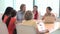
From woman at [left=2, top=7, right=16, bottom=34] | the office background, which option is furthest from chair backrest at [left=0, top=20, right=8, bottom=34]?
the office background

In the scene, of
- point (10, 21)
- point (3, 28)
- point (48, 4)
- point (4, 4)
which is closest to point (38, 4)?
point (48, 4)

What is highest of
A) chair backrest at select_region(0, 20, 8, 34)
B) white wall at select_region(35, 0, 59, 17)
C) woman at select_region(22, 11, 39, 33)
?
white wall at select_region(35, 0, 59, 17)

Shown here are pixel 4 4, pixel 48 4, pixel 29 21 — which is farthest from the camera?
pixel 4 4

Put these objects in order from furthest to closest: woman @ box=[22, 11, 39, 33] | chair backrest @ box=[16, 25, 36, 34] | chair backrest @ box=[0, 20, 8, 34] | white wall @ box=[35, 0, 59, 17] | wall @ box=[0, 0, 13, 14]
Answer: wall @ box=[0, 0, 13, 14] → white wall @ box=[35, 0, 59, 17] → chair backrest @ box=[0, 20, 8, 34] → woman @ box=[22, 11, 39, 33] → chair backrest @ box=[16, 25, 36, 34]

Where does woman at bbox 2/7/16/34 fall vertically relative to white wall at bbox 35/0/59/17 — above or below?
below

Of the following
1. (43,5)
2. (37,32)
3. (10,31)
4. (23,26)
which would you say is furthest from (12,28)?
(43,5)

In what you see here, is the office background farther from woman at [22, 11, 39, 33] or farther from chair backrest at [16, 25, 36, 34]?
chair backrest at [16, 25, 36, 34]

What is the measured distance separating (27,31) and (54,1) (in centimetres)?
334

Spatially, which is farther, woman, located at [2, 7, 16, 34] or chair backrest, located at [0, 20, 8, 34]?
woman, located at [2, 7, 16, 34]

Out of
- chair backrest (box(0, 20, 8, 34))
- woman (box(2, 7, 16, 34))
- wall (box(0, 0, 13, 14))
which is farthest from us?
wall (box(0, 0, 13, 14))

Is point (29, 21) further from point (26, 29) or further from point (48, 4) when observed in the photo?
point (48, 4)

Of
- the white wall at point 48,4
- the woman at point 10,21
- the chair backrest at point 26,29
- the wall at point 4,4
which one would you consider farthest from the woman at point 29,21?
the wall at point 4,4

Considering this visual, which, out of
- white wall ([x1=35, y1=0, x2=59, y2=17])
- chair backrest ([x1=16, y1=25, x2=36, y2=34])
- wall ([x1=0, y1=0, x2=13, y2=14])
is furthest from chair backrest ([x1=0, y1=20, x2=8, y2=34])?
wall ([x1=0, y1=0, x2=13, y2=14])

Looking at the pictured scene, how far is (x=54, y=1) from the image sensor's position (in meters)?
6.17
